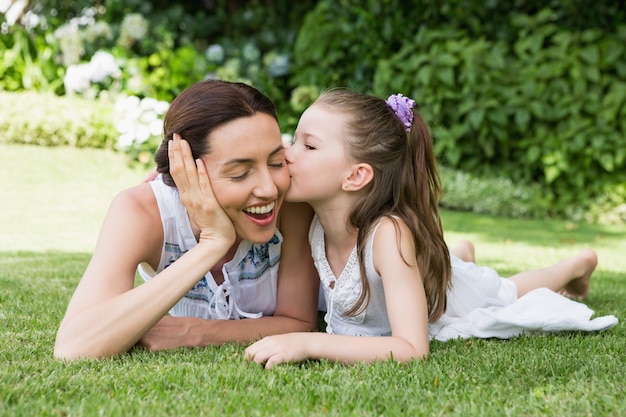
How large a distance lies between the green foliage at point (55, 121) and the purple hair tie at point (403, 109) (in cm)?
782

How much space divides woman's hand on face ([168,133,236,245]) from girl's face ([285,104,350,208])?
0.35 metres

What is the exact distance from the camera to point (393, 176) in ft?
10.9

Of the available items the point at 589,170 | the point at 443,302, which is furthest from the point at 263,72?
the point at 443,302

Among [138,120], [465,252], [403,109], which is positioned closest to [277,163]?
[403,109]

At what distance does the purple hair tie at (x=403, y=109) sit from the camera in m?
3.37

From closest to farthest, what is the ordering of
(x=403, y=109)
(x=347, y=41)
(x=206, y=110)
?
1. (x=206, y=110)
2. (x=403, y=109)
3. (x=347, y=41)

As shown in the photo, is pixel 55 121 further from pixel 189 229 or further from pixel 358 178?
pixel 358 178

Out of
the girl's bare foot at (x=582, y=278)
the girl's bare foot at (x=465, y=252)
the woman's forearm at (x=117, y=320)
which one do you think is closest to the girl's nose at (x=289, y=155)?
the woman's forearm at (x=117, y=320)

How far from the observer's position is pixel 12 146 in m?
10.5

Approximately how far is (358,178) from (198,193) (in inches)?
27.0

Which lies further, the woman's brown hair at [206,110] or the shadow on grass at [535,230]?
the shadow on grass at [535,230]

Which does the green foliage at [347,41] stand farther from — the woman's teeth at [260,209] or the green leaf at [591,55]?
the woman's teeth at [260,209]

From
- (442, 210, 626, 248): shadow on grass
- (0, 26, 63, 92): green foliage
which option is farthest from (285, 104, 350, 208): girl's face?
(0, 26, 63, 92): green foliage

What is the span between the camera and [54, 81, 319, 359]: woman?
2.86 meters
